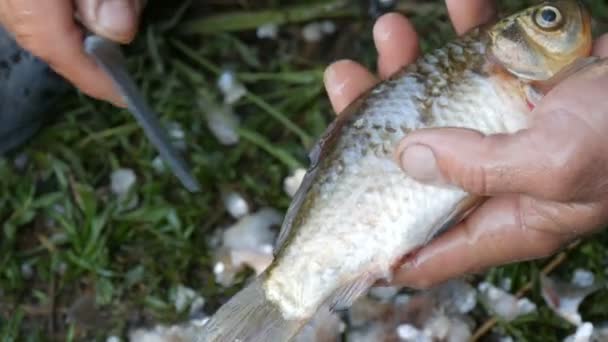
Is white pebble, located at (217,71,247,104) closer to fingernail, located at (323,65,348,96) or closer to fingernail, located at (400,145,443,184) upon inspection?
fingernail, located at (323,65,348,96)

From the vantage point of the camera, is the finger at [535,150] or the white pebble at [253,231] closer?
the finger at [535,150]

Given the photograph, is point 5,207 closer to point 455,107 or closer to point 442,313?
point 442,313

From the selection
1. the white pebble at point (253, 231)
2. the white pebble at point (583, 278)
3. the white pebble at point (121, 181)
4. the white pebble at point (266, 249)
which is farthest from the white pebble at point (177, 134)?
the white pebble at point (583, 278)

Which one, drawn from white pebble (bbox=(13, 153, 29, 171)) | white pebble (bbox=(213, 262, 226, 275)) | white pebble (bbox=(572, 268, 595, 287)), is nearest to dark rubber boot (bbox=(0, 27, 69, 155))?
white pebble (bbox=(13, 153, 29, 171))

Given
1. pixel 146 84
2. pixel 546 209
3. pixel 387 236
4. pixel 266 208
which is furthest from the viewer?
pixel 146 84

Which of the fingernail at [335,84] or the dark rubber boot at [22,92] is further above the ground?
the dark rubber boot at [22,92]

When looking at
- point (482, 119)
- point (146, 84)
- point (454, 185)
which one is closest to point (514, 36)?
point (482, 119)

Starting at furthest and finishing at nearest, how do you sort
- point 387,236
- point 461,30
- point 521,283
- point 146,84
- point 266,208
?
point 146,84, point 266,208, point 521,283, point 461,30, point 387,236

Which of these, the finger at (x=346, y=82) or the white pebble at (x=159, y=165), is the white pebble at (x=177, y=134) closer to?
the white pebble at (x=159, y=165)

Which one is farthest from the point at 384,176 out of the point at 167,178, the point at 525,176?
the point at 167,178
